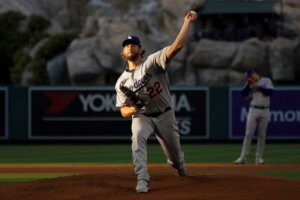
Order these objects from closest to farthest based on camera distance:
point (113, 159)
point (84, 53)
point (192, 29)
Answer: point (113, 159)
point (84, 53)
point (192, 29)

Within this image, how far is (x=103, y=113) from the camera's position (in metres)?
23.8

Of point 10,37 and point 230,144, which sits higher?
point 10,37

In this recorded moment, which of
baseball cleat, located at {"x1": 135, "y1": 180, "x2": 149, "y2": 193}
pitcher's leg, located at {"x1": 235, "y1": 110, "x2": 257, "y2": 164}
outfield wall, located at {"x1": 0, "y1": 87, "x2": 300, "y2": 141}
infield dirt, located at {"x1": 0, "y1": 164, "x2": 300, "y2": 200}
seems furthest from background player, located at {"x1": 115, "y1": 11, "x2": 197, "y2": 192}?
outfield wall, located at {"x1": 0, "y1": 87, "x2": 300, "y2": 141}

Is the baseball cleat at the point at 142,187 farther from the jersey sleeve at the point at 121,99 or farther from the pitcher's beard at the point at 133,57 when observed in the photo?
the pitcher's beard at the point at 133,57

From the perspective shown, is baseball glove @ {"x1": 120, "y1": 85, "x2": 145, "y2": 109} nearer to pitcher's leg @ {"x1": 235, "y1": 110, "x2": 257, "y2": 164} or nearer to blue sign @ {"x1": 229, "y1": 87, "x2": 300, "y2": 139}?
pitcher's leg @ {"x1": 235, "y1": 110, "x2": 257, "y2": 164}

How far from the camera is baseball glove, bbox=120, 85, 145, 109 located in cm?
926

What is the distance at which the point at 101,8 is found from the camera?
69875 millimetres

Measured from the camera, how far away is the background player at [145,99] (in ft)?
29.9

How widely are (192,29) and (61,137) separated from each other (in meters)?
12.4

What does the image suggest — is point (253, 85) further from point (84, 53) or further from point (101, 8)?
point (101, 8)

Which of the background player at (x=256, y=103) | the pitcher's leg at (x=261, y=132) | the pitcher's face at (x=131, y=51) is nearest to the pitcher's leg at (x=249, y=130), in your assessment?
the background player at (x=256, y=103)

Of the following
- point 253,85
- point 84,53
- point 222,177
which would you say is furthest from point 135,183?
point 84,53

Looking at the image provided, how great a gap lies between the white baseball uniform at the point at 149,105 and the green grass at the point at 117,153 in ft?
23.5

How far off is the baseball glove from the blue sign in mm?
14389
